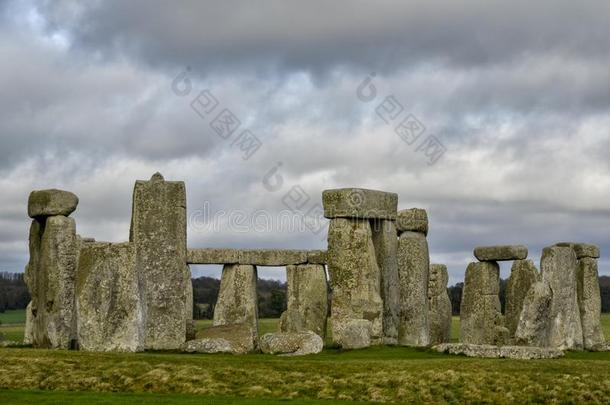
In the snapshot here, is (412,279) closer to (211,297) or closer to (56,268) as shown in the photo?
(56,268)

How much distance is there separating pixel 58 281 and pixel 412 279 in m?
9.89

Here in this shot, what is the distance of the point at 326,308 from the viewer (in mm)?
37625

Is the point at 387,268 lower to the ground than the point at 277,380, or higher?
higher

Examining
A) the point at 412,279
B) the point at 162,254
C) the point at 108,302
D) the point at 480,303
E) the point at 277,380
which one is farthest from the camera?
the point at 480,303

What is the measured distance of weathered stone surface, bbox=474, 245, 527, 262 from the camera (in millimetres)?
34031

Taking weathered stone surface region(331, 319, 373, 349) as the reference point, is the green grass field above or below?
below

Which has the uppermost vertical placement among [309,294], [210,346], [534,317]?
[309,294]

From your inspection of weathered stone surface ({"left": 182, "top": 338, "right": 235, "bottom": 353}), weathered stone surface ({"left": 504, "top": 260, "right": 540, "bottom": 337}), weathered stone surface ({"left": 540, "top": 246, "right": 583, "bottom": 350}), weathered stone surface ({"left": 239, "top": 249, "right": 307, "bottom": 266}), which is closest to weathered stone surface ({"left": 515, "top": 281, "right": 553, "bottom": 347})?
weathered stone surface ({"left": 540, "top": 246, "right": 583, "bottom": 350})

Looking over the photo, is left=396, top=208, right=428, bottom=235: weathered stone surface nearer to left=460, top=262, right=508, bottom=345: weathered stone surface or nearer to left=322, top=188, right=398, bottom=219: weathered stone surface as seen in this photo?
left=322, top=188, right=398, bottom=219: weathered stone surface

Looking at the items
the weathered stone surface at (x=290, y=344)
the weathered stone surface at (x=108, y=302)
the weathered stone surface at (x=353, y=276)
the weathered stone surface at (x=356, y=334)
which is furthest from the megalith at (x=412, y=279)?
the weathered stone surface at (x=108, y=302)

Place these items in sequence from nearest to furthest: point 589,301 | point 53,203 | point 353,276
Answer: point 53,203 < point 353,276 < point 589,301

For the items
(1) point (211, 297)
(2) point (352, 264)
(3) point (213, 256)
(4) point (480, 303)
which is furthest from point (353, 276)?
(1) point (211, 297)

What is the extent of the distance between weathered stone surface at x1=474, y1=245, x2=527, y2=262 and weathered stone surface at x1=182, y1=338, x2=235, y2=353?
11.2 meters

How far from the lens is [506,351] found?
25625 mm
